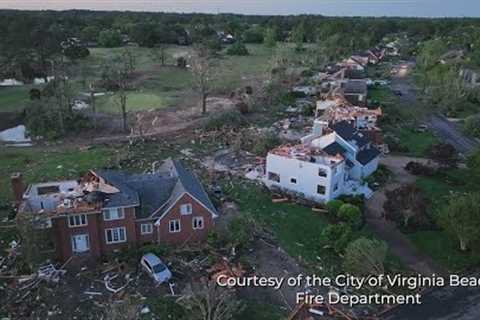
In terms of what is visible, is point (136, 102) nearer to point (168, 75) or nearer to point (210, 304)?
point (168, 75)

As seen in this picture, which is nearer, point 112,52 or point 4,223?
point 4,223

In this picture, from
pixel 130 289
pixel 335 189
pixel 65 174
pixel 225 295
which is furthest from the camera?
pixel 65 174

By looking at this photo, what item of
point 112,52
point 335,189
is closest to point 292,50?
point 112,52

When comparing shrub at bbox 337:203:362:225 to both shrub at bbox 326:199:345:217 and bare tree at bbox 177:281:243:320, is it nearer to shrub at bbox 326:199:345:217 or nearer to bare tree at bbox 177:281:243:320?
shrub at bbox 326:199:345:217

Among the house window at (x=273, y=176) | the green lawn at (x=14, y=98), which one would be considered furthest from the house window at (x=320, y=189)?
the green lawn at (x=14, y=98)

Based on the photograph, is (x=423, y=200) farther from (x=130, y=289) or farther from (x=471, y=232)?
(x=130, y=289)

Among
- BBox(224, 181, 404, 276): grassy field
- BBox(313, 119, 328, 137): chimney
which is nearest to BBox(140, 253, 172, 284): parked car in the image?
BBox(224, 181, 404, 276): grassy field

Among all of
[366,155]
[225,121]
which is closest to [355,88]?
[225,121]
